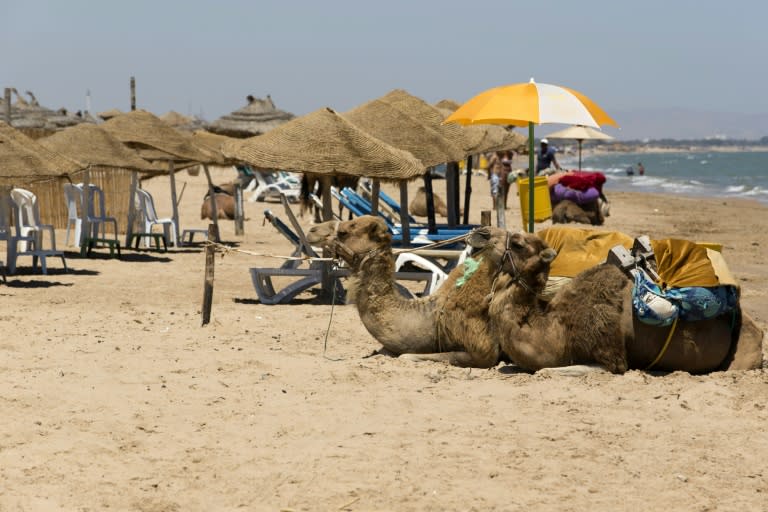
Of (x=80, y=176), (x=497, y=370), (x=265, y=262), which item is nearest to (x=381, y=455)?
(x=497, y=370)

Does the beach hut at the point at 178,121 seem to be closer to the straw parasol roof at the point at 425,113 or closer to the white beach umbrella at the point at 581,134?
the white beach umbrella at the point at 581,134

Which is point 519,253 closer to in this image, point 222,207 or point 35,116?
point 222,207

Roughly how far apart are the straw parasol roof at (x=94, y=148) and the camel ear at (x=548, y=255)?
1025cm

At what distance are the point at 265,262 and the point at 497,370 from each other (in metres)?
8.34

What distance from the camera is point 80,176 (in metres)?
19.8

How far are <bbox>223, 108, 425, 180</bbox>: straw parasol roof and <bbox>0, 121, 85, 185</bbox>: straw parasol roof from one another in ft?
7.71

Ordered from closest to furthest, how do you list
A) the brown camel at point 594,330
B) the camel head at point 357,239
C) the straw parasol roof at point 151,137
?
the brown camel at point 594,330 < the camel head at point 357,239 < the straw parasol roof at point 151,137

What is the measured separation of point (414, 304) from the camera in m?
8.12

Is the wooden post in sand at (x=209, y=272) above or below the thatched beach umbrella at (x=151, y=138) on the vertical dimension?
below

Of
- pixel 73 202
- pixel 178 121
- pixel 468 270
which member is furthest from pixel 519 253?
pixel 178 121

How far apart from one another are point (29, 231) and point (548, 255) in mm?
9219

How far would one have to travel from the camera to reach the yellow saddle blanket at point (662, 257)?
723cm

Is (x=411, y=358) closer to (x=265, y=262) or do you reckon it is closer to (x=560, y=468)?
(x=560, y=468)

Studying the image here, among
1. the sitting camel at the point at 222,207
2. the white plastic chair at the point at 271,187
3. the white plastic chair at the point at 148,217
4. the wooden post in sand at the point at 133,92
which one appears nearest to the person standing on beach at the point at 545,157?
the sitting camel at the point at 222,207
